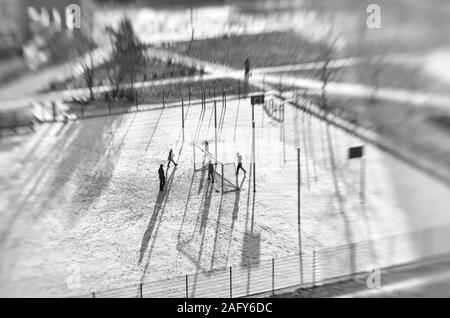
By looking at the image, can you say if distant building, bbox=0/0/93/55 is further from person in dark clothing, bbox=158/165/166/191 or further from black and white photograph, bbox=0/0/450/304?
person in dark clothing, bbox=158/165/166/191

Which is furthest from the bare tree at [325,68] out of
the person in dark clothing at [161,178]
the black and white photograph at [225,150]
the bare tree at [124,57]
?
the person in dark clothing at [161,178]

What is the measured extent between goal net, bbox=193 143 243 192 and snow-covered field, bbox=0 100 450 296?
0.31ft

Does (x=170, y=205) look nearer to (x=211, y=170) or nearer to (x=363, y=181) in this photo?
(x=211, y=170)

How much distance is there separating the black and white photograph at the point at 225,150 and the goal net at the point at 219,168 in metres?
0.03

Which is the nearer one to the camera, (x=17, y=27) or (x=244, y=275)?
(x=244, y=275)

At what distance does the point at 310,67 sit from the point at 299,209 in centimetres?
472

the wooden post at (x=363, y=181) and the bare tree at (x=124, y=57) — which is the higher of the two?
the bare tree at (x=124, y=57)

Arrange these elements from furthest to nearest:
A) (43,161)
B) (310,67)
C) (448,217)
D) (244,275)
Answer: (310,67)
(43,161)
(448,217)
(244,275)

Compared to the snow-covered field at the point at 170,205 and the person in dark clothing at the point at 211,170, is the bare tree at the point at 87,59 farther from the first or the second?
the person in dark clothing at the point at 211,170

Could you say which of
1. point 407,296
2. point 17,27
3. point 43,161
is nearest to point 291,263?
point 407,296

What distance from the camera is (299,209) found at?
624cm

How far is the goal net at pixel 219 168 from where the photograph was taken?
22.6 ft

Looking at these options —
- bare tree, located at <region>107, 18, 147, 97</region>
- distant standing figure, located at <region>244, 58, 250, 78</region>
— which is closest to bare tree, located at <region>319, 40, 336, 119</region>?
distant standing figure, located at <region>244, 58, 250, 78</region>
